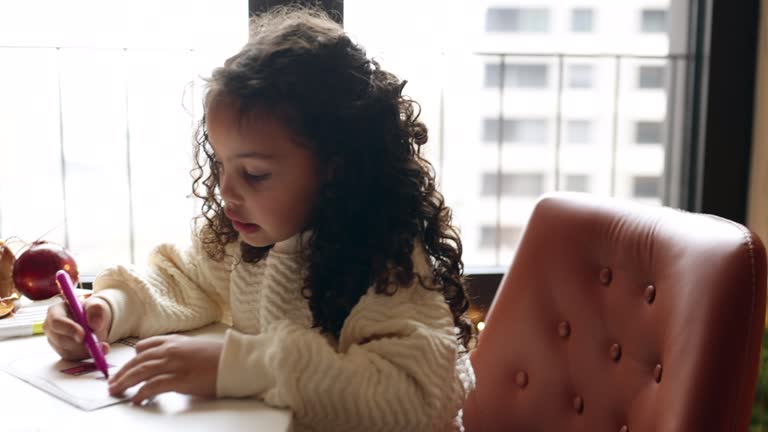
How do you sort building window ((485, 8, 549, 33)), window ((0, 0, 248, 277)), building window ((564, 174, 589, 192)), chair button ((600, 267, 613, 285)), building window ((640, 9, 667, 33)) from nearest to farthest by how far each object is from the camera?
chair button ((600, 267, 613, 285))
window ((0, 0, 248, 277))
building window ((485, 8, 549, 33))
building window ((640, 9, 667, 33))
building window ((564, 174, 589, 192))

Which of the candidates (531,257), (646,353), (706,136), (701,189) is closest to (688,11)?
(706,136)

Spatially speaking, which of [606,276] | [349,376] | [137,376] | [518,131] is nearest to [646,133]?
[518,131]

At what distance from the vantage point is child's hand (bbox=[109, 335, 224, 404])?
78 cm

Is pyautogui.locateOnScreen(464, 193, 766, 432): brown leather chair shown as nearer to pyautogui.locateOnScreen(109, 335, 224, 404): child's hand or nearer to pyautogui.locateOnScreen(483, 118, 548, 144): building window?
pyautogui.locateOnScreen(109, 335, 224, 404): child's hand

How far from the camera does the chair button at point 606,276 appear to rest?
108 centimetres

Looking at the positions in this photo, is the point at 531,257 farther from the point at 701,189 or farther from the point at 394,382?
the point at 701,189

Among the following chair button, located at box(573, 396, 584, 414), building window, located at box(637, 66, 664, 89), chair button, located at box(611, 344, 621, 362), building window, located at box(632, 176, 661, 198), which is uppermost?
building window, located at box(637, 66, 664, 89)

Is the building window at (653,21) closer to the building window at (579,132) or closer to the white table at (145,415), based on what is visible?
the building window at (579,132)

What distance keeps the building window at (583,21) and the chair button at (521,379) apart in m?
1.33

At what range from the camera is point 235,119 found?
36.9 inches

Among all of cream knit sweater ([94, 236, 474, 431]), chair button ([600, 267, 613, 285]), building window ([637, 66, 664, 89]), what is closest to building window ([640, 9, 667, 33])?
building window ([637, 66, 664, 89])

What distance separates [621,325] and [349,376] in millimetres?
440

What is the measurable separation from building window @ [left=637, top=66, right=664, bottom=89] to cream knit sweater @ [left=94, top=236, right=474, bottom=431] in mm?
1546

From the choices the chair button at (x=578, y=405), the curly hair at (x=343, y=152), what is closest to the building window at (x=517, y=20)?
the curly hair at (x=343, y=152)
